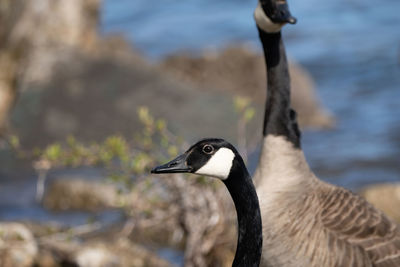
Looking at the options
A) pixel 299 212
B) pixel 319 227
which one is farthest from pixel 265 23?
pixel 319 227

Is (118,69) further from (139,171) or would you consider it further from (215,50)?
(139,171)

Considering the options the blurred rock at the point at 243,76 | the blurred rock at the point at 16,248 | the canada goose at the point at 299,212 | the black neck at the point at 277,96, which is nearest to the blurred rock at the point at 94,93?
the blurred rock at the point at 243,76

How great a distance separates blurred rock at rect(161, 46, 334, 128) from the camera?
14648 mm

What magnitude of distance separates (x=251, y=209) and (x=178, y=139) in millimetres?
2730

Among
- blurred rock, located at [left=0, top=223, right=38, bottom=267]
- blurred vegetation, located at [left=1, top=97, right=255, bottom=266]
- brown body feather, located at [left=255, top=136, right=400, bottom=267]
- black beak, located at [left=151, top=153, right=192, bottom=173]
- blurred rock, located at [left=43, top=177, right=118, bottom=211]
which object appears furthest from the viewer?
blurred rock, located at [left=43, top=177, right=118, bottom=211]

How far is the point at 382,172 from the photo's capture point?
39.8ft

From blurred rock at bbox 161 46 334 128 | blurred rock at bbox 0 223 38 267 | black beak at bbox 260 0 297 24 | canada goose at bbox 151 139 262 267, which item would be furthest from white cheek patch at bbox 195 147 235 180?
blurred rock at bbox 161 46 334 128

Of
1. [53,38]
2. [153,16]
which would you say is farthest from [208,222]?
[153,16]

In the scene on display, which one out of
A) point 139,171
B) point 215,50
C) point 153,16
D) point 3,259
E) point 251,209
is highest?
point 251,209

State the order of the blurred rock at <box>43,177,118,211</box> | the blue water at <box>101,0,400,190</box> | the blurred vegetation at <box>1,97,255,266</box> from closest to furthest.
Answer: the blurred vegetation at <box>1,97,255,266</box> < the blurred rock at <box>43,177,118,211</box> < the blue water at <box>101,0,400,190</box>

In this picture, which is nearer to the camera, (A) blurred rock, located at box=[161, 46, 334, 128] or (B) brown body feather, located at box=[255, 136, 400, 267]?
(B) brown body feather, located at box=[255, 136, 400, 267]

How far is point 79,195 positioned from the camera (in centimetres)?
1038

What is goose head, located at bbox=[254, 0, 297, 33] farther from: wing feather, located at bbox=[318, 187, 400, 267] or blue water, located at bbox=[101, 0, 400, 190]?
blue water, located at bbox=[101, 0, 400, 190]

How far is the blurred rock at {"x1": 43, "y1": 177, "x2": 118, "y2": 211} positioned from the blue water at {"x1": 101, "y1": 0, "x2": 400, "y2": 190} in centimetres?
362
